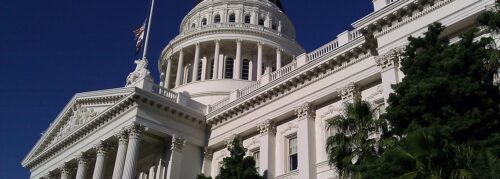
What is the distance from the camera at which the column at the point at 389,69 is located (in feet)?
65.1

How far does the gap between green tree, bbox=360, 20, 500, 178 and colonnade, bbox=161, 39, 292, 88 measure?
2643 cm

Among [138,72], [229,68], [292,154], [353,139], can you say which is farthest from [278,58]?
[353,139]

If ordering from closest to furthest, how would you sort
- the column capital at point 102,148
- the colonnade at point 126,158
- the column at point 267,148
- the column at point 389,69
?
the column at point 389,69 → the column at point 267,148 → the colonnade at point 126,158 → the column capital at point 102,148

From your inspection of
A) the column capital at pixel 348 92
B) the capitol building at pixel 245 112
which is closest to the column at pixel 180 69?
the capitol building at pixel 245 112

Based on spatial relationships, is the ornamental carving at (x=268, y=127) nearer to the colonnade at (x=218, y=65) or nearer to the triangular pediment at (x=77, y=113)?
the triangular pediment at (x=77, y=113)

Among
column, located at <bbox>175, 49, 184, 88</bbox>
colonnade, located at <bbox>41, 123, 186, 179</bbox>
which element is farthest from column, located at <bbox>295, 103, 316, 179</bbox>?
column, located at <bbox>175, 49, 184, 88</bbox>

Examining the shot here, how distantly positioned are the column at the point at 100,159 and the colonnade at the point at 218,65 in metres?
13.2

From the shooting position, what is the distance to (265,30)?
1740 inches

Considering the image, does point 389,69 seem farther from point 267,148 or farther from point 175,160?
point 175,160

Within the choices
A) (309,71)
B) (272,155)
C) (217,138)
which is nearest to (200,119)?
(217,138)

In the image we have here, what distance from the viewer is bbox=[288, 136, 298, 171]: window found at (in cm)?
2528

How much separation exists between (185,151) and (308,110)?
7.96 metres

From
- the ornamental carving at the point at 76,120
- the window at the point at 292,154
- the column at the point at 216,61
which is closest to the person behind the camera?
the window at the point at 292,154

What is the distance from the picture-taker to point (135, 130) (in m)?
27.2
